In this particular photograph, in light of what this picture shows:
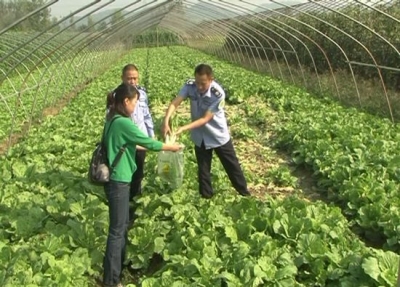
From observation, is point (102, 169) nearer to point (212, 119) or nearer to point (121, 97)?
point (121, 97)

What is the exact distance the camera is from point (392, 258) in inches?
166

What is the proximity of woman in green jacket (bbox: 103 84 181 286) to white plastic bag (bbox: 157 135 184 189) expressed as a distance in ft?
4.64

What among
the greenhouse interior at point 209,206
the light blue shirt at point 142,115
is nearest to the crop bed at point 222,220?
the greenhouse interior at point 209,206

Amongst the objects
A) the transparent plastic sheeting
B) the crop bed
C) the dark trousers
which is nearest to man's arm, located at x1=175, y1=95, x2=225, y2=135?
the crop bed

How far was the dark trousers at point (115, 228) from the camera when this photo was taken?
14.3ft

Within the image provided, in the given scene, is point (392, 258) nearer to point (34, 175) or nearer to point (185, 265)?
point (185, 265)

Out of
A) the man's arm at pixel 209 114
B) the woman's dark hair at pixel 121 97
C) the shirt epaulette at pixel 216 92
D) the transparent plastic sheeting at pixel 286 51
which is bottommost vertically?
the transparent plastic sheeting at pixel 286 51

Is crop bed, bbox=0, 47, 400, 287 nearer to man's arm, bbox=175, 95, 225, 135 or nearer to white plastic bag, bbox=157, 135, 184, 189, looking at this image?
white plastic bag, bbox=157, 135, 184, 189

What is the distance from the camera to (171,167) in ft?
19.8

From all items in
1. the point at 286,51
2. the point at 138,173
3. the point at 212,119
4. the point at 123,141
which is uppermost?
the point at 123,141

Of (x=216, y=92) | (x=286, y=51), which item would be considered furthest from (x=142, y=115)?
(x=286, y=51)

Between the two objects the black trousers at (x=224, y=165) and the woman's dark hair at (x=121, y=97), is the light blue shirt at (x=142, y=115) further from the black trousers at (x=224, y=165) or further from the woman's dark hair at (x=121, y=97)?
the woman's dark hair at (x=121, y=97)

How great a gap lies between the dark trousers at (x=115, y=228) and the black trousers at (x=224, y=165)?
184 centimetres

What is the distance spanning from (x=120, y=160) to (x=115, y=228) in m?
0.60
